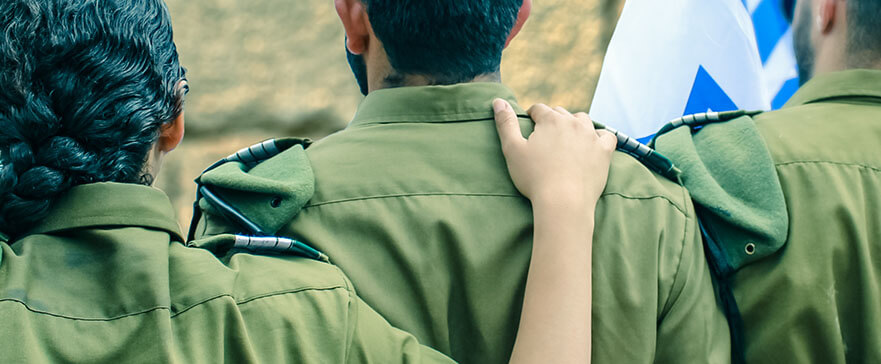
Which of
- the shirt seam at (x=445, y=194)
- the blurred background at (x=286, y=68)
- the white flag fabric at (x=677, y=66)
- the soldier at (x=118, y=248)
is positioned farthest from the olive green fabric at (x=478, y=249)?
the blurred background at (x=286, y=68)

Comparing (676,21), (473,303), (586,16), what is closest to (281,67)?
(586,16)

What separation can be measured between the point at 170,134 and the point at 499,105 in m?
0.39

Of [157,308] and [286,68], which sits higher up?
[157,308]

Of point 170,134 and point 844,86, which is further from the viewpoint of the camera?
point 844,86

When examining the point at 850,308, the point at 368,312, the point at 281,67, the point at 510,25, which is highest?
the point at 510,25

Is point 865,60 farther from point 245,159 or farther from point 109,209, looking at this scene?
point 109,209

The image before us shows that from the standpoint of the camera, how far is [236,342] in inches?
29.3

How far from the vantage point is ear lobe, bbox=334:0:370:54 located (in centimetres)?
111

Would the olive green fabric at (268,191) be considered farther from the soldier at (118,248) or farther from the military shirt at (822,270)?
the military shirt at (822,270)

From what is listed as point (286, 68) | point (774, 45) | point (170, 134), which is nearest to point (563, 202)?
point (170, 134)

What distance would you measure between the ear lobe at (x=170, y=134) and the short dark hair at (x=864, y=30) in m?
0.88

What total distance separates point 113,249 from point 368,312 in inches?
9.2

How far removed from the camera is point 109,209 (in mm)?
788

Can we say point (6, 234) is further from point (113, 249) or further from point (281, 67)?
point (281, 67)
